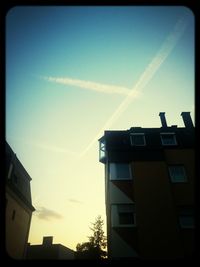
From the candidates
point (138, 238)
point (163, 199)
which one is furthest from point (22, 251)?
point (163, 199)

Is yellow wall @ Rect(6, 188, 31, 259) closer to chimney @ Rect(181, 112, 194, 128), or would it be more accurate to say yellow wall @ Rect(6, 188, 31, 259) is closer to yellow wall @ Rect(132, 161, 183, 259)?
yellow wall @ Rect(132, 161, 183, 259)

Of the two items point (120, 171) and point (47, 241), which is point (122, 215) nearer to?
point (120, 171)

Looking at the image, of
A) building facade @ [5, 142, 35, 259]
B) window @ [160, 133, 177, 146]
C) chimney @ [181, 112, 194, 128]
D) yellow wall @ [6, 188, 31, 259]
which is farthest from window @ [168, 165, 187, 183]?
yellow wall @ [6, 188, 31, 259]

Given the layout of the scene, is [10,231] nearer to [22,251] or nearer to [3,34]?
[22,251]

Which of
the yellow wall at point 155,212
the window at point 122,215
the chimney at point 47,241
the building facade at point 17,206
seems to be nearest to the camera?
Result: the yellow wall at point 155,212

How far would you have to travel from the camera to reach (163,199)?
15.1 meters

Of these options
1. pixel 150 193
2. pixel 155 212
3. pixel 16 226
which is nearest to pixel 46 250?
pixel 16 226

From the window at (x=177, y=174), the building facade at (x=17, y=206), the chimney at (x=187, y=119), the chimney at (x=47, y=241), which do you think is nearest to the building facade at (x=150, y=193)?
the window at (x=177, y=174)

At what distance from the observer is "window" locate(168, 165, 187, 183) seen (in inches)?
650

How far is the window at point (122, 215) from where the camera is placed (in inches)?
576

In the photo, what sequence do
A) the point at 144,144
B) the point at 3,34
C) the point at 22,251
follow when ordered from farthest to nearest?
1. the point at 22,251
2. the point at 144,144
3. the point at 3,34

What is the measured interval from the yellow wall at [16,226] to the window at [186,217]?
12.9 m

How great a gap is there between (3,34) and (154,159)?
16.0 m

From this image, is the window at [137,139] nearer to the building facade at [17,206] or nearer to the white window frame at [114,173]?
the white window frame at [114,173]
